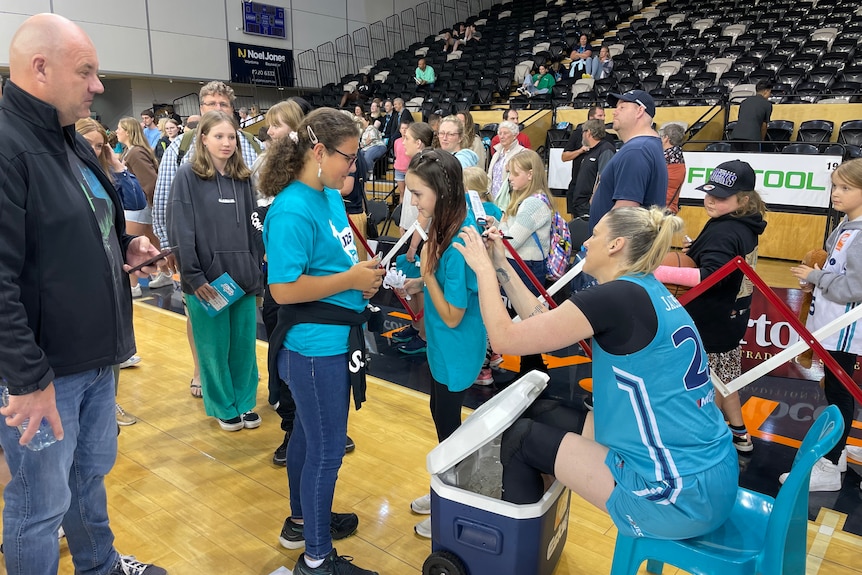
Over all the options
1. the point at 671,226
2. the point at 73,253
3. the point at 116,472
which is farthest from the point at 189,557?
the point at 671,226

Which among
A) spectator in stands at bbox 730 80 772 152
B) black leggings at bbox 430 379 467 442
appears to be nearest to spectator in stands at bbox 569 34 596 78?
spectator in stands at bbox 730 80 772 152

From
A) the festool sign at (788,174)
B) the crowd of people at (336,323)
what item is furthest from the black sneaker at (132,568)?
the festool sign at (788,174)

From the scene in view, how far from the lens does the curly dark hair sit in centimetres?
188

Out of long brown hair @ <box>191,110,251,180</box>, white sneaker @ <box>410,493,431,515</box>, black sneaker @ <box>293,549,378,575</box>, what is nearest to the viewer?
black sneaker @ <box>293,549,378,575</box>

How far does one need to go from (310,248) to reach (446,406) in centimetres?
82

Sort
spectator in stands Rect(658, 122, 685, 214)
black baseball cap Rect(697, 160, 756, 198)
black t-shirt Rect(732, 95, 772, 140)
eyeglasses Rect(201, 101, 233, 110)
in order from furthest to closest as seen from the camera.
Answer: black t-shirt Rect(732, 95, 772, 140) → spectator in stands Rect(658, 122, 685, 214) → eyeglasses Rect(201, 101, 233, 110) → black baseball cap Rect(697, 160, 756, 198)

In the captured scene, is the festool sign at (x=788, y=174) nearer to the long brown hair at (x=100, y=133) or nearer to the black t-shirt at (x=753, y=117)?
the black t-shirt at (x=753, y=117)

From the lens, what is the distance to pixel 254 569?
2.25m

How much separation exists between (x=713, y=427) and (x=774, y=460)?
64.4 inches

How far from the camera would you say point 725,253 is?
2.77 meters

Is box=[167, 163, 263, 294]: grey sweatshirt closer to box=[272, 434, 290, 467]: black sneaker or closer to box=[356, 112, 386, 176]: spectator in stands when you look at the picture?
box=[272, 434, 290, 467]: black sneaker

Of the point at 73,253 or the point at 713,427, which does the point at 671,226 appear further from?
the point at 73,253

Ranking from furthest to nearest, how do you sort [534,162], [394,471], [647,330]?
[534,162]
[394,471]
[647,330]

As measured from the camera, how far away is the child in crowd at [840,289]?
2.62m
